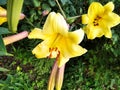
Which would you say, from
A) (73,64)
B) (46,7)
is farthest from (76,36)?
(73,64)

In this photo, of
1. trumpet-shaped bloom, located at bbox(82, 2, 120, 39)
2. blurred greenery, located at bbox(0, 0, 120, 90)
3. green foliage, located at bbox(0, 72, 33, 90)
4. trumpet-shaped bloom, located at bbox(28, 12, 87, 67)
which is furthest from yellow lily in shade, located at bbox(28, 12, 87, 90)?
blurred greenery, located at bbox(0, 0, 120, 90)

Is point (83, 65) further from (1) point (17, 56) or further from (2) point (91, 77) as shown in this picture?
(1) point (17, 56)

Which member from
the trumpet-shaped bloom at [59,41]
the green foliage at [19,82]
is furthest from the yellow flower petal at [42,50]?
the green foliage at [19,82]

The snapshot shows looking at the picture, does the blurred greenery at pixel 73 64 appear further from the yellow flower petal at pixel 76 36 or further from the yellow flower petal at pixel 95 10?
the yellow flower petal at pixel 76 36

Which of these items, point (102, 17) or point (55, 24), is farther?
point (102, 17)

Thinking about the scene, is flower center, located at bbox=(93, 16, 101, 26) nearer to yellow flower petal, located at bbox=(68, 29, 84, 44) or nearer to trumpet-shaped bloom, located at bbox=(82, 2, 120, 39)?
trumpet-shaped bloom, located at bbox=(82, 2, 120, 39)

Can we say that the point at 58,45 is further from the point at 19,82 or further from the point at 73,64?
the point at 73,64

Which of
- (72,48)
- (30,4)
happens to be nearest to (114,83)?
(30,4)
